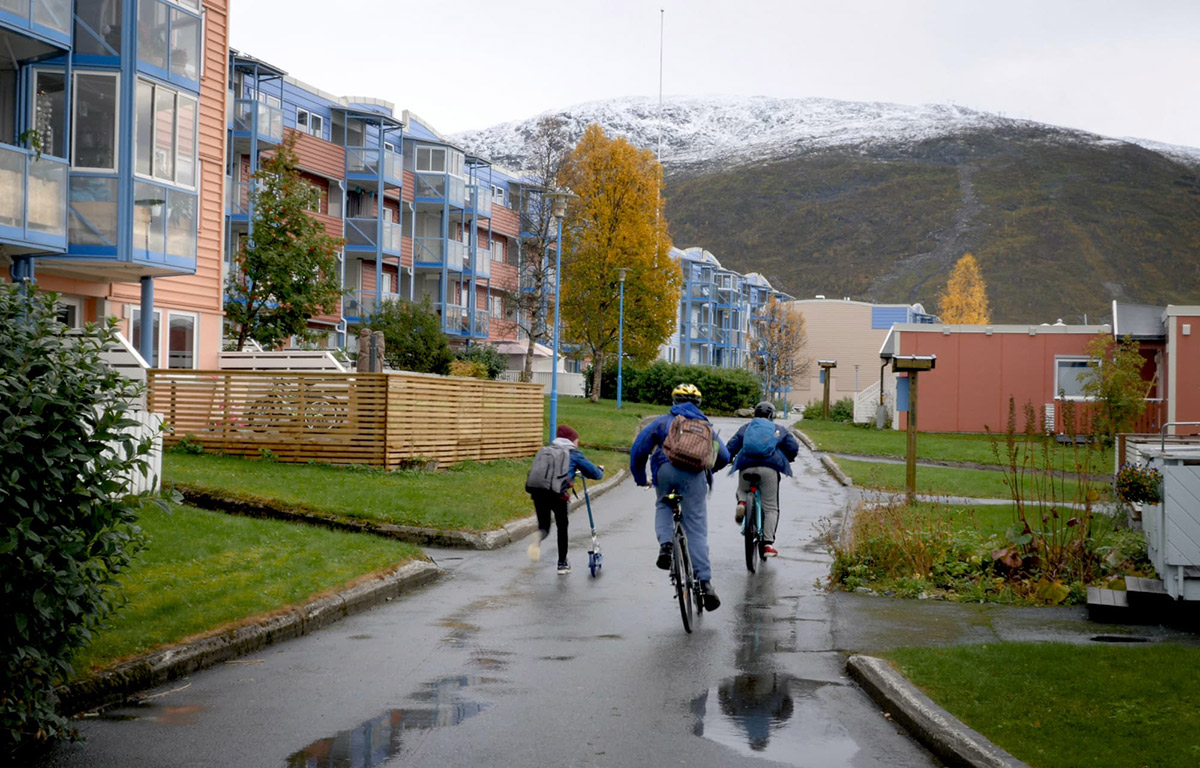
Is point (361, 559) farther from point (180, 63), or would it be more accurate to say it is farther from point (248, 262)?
point (248, 262)

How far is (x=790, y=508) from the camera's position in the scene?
20578mm

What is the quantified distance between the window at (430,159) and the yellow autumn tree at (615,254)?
695cm

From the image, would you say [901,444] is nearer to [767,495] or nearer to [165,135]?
[165,135]

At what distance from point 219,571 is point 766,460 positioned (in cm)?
578

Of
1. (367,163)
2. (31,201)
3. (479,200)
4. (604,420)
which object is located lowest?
(604,420)

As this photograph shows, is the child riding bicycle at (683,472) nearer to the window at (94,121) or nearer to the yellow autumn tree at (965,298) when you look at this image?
the window at (94,121)

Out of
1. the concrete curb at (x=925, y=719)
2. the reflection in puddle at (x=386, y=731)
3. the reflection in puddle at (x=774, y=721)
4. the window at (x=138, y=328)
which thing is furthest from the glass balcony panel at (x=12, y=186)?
the concrete curb at (x=925, y=719)

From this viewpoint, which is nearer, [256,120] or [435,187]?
[256,120]

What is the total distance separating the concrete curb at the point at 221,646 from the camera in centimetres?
711

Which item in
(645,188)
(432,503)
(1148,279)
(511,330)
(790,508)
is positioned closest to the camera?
(432,503)

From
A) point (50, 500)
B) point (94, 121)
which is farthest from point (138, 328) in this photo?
point (50, 500)

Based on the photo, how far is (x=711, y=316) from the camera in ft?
339

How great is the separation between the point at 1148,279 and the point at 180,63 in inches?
6308

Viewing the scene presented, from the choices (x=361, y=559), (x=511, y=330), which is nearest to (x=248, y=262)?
(x=361, y=559)
